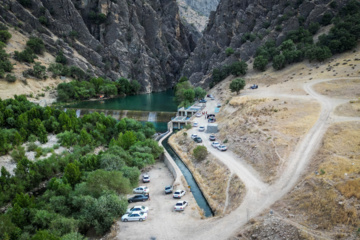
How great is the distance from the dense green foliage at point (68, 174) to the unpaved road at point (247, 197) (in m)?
5.41

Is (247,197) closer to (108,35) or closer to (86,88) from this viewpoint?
(86,88)

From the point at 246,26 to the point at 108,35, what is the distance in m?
81.1

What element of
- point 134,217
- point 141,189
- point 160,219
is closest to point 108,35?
point 141,189

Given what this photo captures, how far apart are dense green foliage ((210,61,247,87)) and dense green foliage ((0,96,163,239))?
200 feet

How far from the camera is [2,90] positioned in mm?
101188

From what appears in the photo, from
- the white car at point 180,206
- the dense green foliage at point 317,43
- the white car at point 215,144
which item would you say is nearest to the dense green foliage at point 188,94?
the dense green foliage at point 317,43

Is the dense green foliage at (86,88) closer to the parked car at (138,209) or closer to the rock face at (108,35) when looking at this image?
the rock face at (108,35)

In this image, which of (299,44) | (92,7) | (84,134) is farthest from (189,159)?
(92,7)

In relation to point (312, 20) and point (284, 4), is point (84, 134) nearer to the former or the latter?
point (312, 20)

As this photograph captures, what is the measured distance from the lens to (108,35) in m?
164

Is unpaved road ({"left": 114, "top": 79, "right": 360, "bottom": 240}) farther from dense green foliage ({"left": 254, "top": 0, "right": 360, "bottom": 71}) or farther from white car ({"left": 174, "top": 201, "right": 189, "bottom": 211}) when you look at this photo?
dense green foliage ({"left": 254, "top": 0, "right": 360, "bottom": 71})

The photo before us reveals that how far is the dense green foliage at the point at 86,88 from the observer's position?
390 ft

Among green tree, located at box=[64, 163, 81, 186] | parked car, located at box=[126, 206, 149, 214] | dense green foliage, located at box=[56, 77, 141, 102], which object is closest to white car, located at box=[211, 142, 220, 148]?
parked car, located at box=[126, 206, 149, 214]

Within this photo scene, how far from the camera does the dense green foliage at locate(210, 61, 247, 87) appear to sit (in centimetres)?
11281
